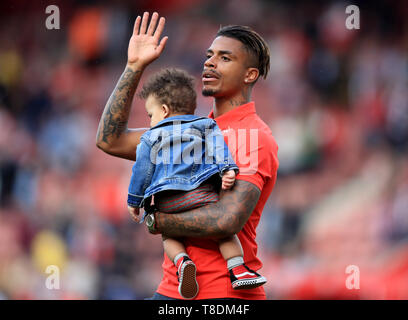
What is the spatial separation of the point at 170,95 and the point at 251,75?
370 millimetres

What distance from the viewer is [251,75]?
104 inches

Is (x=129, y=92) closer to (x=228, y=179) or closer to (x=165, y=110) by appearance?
(x=165, y=110)

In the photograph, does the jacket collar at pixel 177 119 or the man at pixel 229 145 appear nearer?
the man at pixel 229 145

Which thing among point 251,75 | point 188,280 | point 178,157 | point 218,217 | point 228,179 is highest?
A: point 251,75

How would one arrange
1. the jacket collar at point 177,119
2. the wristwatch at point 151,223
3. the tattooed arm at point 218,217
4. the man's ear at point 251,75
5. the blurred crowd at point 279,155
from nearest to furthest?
the tattooed arm at point 218,217 < the wristwatch at point 151,223 < the jacket collar at point 177,119 < the man's ear at point 251,75 < the blurred crowd at point 279,155

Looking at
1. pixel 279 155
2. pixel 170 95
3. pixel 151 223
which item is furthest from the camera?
pixel 279 155

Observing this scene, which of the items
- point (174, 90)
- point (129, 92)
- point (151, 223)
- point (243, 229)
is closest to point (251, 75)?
point (174, 90)

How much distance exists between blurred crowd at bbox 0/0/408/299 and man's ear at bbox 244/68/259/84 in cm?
359

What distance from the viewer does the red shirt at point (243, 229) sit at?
7.60 feet

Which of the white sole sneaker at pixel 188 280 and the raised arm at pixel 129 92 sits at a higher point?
the raised arm at pixel 129 92

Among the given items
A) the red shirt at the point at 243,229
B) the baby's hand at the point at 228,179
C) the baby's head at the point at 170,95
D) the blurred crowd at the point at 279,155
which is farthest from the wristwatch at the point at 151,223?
the blurred crowd at the point at 279,155

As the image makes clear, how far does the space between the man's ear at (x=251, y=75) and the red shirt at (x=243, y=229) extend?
188 millimetres

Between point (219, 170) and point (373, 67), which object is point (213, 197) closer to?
point (219, 170)

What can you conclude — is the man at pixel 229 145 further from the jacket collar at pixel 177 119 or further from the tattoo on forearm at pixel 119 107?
the jacket collar at pixel 177 119
